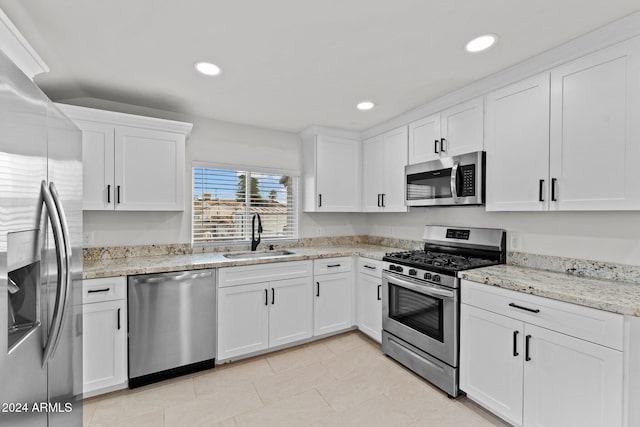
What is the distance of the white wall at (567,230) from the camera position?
1.85m

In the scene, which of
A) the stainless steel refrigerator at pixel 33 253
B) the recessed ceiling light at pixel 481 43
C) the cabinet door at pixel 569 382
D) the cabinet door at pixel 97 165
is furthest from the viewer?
the cabinet door at pixel 97 165

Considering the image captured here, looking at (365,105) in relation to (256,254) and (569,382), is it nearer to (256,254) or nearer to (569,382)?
(256,254)

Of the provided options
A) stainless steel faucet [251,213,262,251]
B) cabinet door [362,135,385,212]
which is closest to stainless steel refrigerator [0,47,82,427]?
stainless steel faucet [251,213,262,251]

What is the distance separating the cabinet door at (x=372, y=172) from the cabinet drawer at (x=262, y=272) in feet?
3.76

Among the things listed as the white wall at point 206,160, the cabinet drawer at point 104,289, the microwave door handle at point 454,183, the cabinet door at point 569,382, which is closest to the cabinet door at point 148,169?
the white wall at point 206,160

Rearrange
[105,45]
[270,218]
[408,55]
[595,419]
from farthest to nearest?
[270,218] < [408,55] < [105,45] < [595,419]

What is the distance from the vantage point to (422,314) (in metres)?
2.46

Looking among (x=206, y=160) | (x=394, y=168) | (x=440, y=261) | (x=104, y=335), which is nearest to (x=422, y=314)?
(x=440, y=261)

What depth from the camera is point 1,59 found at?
0.79 meters

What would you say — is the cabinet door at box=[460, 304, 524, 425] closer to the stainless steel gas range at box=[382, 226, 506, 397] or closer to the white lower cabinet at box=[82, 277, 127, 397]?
the stainless steel gas range at box=[382, 226, 506, 397]

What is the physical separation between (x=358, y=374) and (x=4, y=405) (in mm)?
2275

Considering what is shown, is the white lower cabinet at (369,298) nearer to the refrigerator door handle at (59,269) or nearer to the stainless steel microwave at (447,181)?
the stainless steel microwave at (447,181)

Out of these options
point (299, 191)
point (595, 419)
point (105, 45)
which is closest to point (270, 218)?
point (299, 191)

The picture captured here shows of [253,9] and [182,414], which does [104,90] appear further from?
[182,414]
